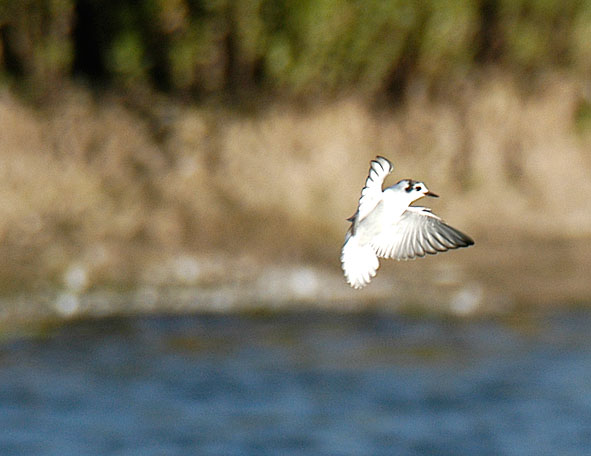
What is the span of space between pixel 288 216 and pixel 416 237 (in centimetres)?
1008

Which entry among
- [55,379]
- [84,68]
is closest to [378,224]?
[55,379]

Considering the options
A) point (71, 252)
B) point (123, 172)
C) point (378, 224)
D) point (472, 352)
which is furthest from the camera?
point (123, 172)

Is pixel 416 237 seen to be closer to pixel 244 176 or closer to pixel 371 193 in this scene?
pixel 371 193

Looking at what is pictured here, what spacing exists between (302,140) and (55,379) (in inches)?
209

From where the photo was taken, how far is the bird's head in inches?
174

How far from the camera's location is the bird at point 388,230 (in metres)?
4.47

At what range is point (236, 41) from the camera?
50.0ft

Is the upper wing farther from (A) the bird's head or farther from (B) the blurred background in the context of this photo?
(B) the blurred background

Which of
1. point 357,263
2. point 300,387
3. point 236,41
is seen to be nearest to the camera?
point 357,263

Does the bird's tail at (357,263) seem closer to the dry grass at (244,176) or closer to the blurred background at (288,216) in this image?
the blurred background at (288,216)

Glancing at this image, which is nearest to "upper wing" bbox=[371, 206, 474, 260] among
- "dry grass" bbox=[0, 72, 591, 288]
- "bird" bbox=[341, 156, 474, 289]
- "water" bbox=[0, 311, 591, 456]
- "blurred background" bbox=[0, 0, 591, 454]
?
"bird" bbox=[341, 156, 474, 289]

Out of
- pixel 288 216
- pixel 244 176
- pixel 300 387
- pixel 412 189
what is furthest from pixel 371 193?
pixel 244 176

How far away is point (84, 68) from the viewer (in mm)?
15922

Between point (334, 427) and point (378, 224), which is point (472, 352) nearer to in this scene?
point (334, 427)
